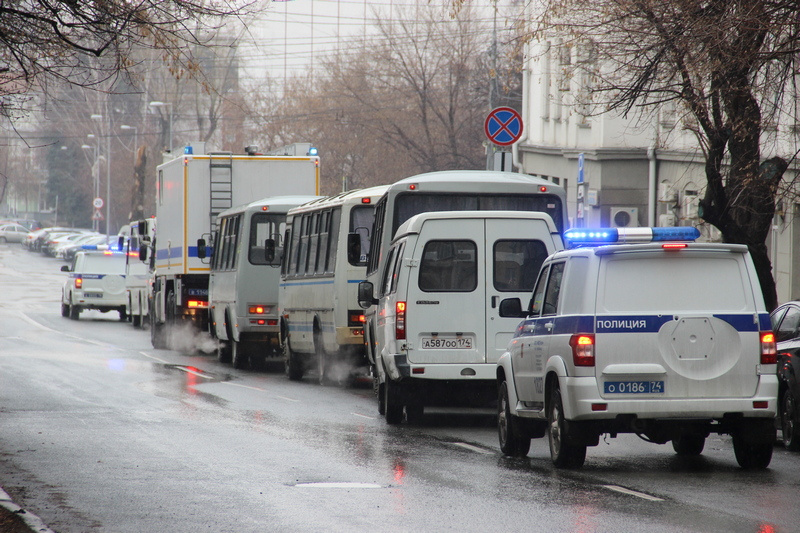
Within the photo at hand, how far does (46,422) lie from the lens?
1455cm

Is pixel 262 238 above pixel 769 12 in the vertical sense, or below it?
below

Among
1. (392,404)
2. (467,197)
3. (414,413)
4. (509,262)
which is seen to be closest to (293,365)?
(467,197)

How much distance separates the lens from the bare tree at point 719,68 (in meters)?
13.4

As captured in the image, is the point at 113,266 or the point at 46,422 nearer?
the point at 46,422

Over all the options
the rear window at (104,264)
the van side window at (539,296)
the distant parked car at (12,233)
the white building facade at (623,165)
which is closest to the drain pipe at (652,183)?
the white building facade at (623,165)

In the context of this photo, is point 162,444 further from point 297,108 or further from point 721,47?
point 297,108

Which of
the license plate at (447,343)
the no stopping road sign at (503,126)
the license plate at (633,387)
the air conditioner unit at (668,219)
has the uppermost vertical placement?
the no stopping road sign at (503,126)

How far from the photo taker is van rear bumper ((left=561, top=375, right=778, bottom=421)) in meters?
10.3

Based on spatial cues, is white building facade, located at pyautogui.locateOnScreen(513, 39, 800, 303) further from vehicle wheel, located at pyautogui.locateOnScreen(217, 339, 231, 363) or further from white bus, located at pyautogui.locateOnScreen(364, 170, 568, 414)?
white bus, located at pyautogui.locateOnScreen(364, 170, 568, 414)

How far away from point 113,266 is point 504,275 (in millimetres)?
29664

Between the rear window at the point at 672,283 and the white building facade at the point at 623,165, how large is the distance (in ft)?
45.4

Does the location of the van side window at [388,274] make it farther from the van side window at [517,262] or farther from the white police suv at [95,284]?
the white police suv at [95,284]

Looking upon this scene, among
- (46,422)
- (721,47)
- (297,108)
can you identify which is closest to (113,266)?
(297,108)

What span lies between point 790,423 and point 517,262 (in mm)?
3232
